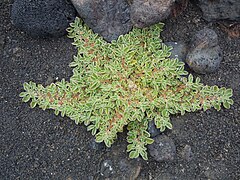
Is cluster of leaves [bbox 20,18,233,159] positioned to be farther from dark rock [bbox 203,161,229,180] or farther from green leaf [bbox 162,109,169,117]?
dark rock [bbox 203,161,229,180]

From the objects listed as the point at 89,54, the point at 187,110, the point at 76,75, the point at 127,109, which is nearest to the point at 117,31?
the point at 89,54

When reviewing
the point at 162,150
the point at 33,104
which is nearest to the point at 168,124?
the point at 162,150

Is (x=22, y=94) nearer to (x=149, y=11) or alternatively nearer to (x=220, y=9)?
(x=149, y=11)

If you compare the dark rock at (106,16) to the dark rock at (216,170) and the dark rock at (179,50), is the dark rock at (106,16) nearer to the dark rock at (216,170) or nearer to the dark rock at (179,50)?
the dark rock at (179,50)

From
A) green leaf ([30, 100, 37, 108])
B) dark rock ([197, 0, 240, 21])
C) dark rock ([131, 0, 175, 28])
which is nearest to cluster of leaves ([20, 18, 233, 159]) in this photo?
green leaf ([30, 100, 37, 108])

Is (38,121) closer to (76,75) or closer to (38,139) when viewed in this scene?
(38,139)

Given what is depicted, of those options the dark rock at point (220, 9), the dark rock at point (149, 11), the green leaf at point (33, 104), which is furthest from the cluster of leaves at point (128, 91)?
the dark rock at point (220, 9)

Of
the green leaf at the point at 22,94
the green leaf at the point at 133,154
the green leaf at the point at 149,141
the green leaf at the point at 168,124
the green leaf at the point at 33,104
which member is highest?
the green leaf at the point at 22,94
